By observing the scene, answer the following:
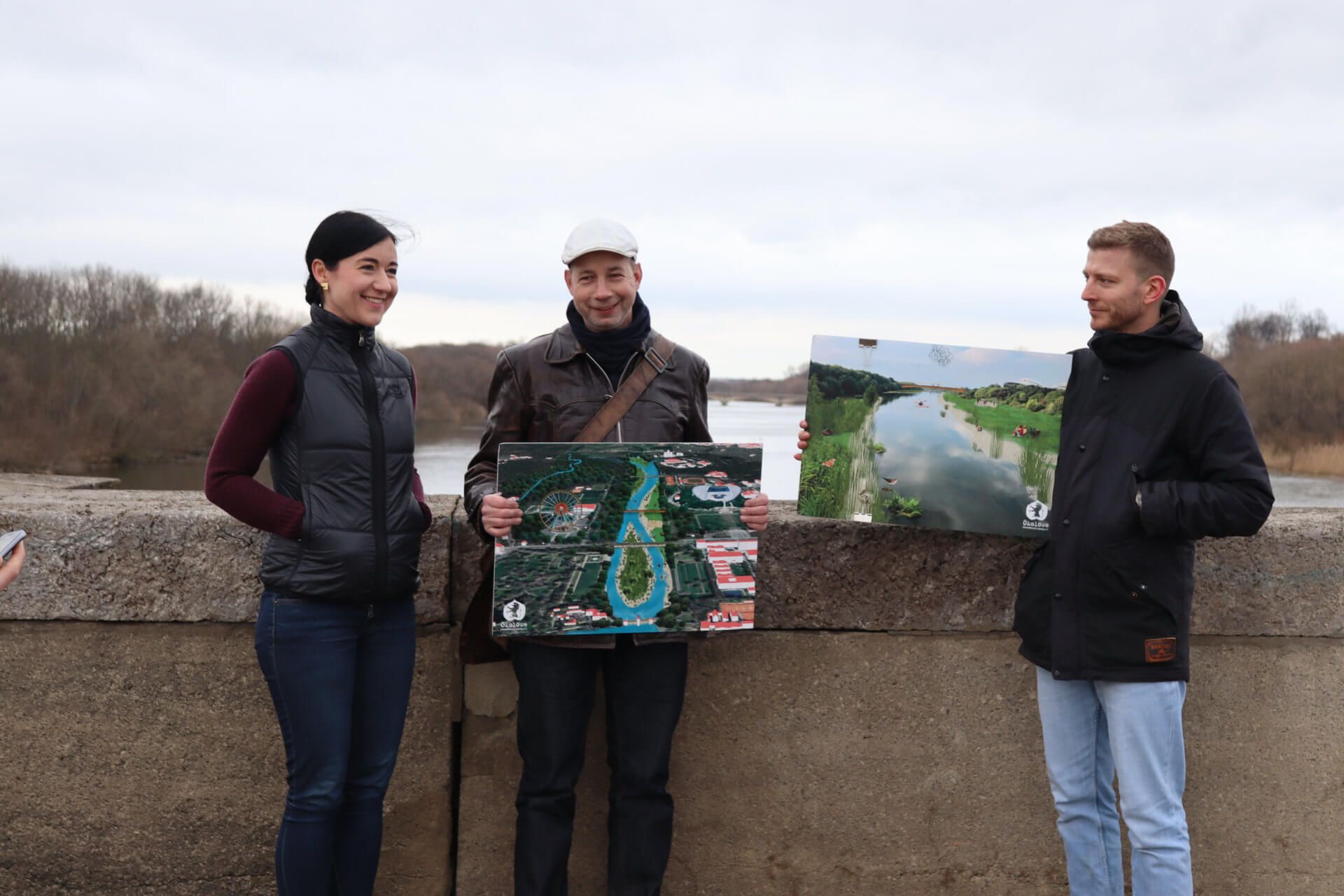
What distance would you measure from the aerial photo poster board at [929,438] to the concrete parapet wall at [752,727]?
11.8 inches

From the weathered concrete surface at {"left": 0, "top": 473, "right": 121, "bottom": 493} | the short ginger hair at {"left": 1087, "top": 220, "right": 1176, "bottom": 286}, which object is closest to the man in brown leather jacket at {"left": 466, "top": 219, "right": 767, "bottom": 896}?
the short ginger hair at {"left": 1087, "top": 220, "right": 1176, "bottom": 286}

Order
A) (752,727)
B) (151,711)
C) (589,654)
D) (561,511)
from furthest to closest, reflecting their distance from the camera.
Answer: (752,727) < (151,711) < (589,654) < (561,511)

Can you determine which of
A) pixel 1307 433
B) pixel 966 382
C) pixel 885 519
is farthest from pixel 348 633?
pixel 1307 433

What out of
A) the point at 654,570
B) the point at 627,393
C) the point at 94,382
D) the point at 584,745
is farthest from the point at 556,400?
the point at 94,382

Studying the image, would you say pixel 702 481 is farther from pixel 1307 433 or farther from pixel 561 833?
pixel 1307 433

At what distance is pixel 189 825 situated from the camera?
333 cm

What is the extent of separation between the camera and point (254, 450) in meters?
2.56

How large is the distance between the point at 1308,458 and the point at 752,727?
64295 millimetres

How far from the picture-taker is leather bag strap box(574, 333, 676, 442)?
9.82 feet

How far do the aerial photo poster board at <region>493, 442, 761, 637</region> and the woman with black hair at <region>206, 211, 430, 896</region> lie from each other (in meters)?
0.28

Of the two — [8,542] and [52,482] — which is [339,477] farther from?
[52,482]

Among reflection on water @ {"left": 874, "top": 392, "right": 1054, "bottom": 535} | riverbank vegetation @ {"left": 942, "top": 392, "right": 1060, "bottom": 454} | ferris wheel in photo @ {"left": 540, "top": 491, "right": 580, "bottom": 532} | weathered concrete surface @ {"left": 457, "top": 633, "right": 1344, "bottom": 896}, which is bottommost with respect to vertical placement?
weathered concrete surface @ {"left": 457, "top": 633, "right": 1344, "bottom": 896}

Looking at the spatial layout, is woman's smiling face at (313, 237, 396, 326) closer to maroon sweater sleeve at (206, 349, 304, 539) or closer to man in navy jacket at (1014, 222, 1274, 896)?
maroon sweater sleeve at (206, 349, 304, 539)

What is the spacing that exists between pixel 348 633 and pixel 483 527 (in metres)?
0.44
